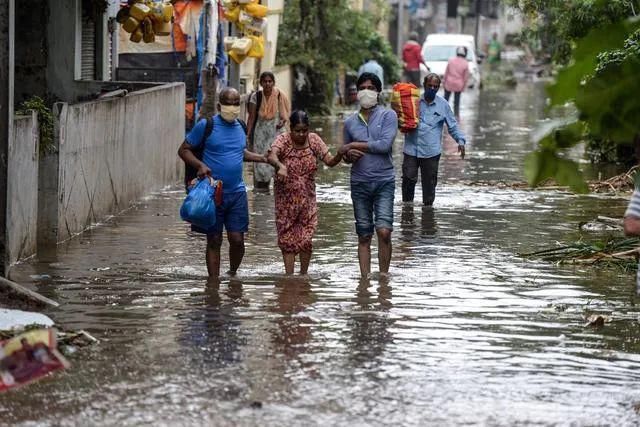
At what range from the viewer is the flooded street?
26.0 feet

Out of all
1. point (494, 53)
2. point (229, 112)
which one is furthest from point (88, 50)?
point (494, 53)

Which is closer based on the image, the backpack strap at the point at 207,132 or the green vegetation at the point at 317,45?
the backpack strap at the point at 207,132

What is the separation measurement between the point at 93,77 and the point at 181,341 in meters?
12.3

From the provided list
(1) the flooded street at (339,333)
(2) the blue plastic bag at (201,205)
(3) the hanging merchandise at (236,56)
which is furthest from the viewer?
(3) the hanging merchandise at (236,56)

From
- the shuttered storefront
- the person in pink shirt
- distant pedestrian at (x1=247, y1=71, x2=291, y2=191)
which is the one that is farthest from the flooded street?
the person in pink shirt

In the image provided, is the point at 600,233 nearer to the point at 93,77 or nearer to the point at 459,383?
the point at 459,383

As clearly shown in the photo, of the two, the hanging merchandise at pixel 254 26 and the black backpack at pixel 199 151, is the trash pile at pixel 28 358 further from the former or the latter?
the hanging merchandise at pixel 254 26

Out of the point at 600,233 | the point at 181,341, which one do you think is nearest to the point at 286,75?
the point at 600,233

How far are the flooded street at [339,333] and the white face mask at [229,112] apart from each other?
136 centimetres

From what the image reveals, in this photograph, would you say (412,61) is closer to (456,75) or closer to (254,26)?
(456,75)

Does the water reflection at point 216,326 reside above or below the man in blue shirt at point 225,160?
→ below

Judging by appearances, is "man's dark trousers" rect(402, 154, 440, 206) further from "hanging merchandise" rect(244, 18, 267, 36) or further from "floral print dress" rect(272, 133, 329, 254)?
"hanging merchandise" rect(244, 18, 267, 36)

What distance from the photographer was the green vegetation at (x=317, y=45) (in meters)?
35.3

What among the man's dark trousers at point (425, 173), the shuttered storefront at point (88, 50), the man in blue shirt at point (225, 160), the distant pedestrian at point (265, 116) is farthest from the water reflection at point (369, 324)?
the shuttered storefront at point (88, 50)
